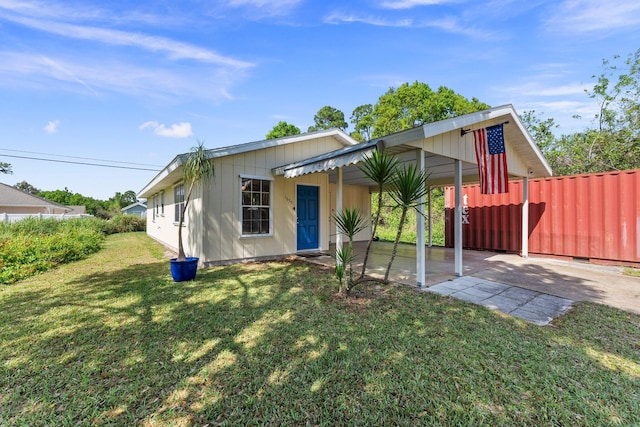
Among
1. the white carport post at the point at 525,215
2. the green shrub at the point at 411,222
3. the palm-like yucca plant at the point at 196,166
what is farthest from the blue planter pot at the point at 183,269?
the green shrub at the point at 411,222

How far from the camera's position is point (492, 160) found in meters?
5.56

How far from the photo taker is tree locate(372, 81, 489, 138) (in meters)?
18.9

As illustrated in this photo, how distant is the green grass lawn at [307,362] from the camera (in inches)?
76.0

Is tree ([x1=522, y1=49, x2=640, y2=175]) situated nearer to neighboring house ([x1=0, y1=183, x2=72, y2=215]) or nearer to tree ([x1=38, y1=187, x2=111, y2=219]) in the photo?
neighboring house ([x1=0, y1=183, x2=72, y2=215])

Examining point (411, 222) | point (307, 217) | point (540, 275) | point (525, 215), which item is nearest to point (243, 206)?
point (307, 217)

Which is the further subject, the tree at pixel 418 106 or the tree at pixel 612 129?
the tree at pixel 418 106

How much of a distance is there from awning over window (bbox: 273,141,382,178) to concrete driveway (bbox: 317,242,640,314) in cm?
260

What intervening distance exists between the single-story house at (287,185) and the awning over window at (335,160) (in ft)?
0.09

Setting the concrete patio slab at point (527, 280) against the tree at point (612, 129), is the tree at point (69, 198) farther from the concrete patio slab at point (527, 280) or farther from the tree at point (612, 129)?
the tree at point (612, 129)

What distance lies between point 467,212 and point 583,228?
321cm

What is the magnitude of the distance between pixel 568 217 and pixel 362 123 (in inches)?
738

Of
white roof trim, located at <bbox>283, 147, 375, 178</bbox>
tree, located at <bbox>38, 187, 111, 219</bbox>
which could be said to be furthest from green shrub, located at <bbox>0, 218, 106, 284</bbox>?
tree, located at <bbox>38, 187, 111, 219</bbox>

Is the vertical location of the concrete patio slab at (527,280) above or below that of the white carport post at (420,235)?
below

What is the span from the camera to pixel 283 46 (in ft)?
28.9
